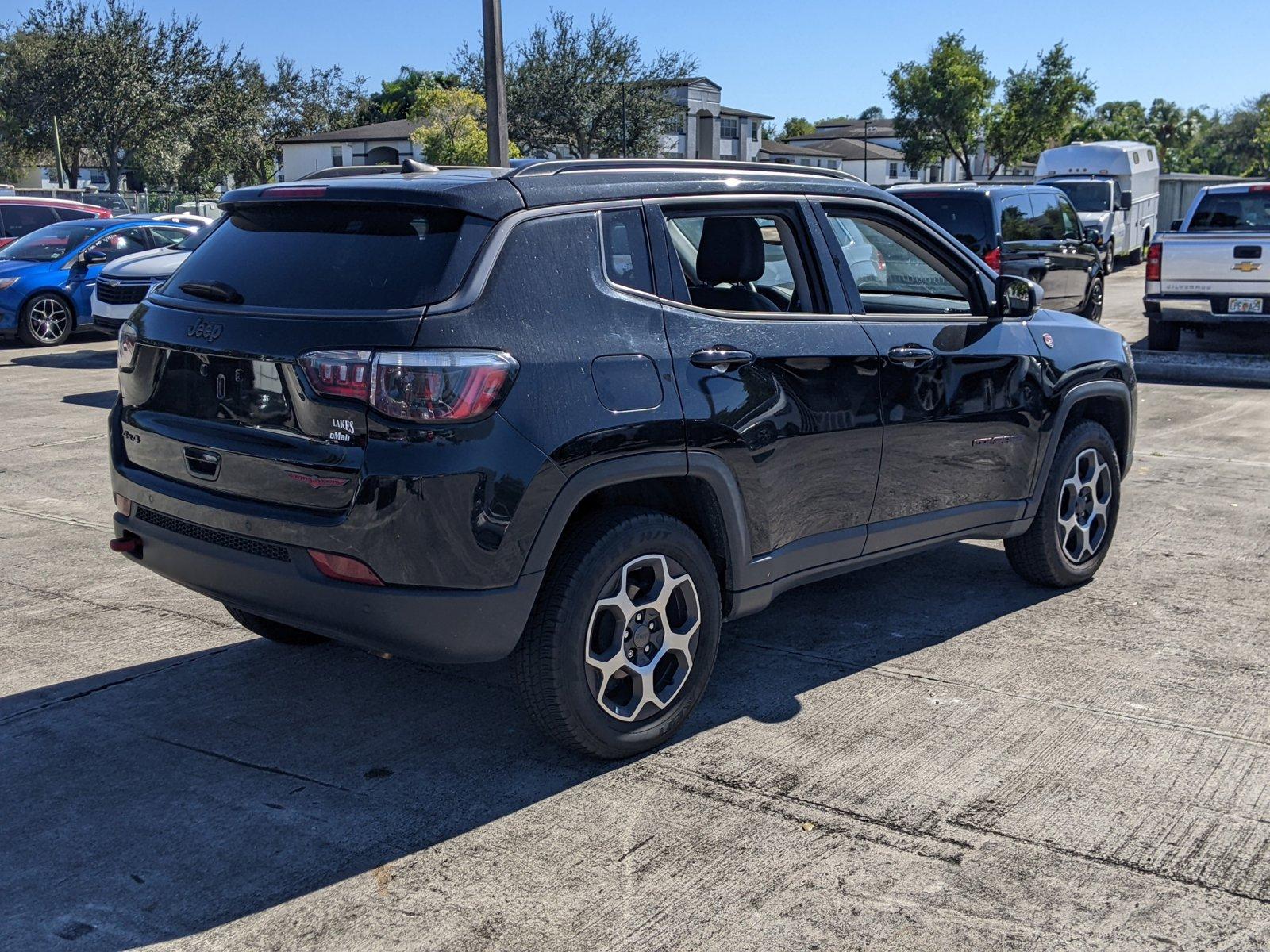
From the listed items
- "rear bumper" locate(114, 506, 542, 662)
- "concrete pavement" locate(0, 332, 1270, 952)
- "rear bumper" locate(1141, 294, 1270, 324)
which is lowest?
"concrete pavement" locate(0, 332, 1270, 952)

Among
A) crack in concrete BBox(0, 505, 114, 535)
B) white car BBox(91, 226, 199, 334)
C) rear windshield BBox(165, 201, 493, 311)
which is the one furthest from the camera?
white car BBox(91, 226, 199, 334)

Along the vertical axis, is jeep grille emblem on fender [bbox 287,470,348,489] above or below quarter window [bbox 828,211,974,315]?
below

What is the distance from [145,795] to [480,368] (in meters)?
Answer: 1.67

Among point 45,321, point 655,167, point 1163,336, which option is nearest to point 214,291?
point 655,167

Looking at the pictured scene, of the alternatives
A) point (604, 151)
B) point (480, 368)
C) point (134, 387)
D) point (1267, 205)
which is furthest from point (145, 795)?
point (604, 151)

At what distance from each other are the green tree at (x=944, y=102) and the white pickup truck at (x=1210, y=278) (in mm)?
53789

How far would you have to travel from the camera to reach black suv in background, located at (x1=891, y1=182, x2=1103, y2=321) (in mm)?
12672

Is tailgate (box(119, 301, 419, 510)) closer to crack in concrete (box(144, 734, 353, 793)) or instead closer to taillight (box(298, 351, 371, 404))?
taillight (box(298, 351, 371, 404))

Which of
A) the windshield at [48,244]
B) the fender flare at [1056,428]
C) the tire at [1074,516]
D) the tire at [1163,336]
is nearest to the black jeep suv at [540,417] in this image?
the fender flare at [1056,428]

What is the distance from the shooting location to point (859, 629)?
5434 mm

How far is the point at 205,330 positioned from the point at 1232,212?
558 inches

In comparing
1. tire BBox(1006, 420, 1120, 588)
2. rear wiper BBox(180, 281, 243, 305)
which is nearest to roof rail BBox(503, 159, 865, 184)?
rear wiper BBox(180, 281, 243, 305)

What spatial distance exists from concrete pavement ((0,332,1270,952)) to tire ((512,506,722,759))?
0.56 ft

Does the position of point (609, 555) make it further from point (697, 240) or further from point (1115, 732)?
point (1115, 732)
